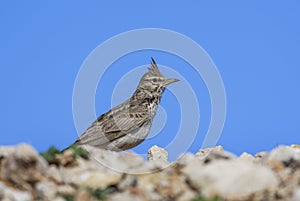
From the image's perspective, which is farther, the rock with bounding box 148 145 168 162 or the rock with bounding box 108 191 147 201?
the rock with bounding box 148 145 168 162

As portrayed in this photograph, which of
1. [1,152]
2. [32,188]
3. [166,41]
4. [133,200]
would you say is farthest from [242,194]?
[166,41]

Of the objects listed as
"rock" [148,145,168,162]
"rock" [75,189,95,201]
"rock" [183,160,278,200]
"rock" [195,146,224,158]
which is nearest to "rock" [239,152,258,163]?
"rock" [195,146,224,158]

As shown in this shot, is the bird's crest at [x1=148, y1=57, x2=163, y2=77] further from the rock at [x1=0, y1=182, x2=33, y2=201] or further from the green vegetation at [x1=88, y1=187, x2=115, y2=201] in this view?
the rock at [x1=0, y1=182, x2=33, y2=201]

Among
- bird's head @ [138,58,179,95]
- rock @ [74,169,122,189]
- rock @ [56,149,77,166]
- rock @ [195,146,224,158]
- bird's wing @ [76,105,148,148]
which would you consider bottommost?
rock @ [74,169,122,189]

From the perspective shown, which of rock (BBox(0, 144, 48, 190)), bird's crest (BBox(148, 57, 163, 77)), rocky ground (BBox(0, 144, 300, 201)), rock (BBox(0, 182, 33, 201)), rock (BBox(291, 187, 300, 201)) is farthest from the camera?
bird's crest (BBox(148, 57, 163, 77))

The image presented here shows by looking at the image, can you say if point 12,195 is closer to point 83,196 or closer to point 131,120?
point 83,196

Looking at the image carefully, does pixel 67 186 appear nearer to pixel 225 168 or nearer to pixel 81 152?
pixel 81 152

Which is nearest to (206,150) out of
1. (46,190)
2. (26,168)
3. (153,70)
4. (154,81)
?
(154,81)
